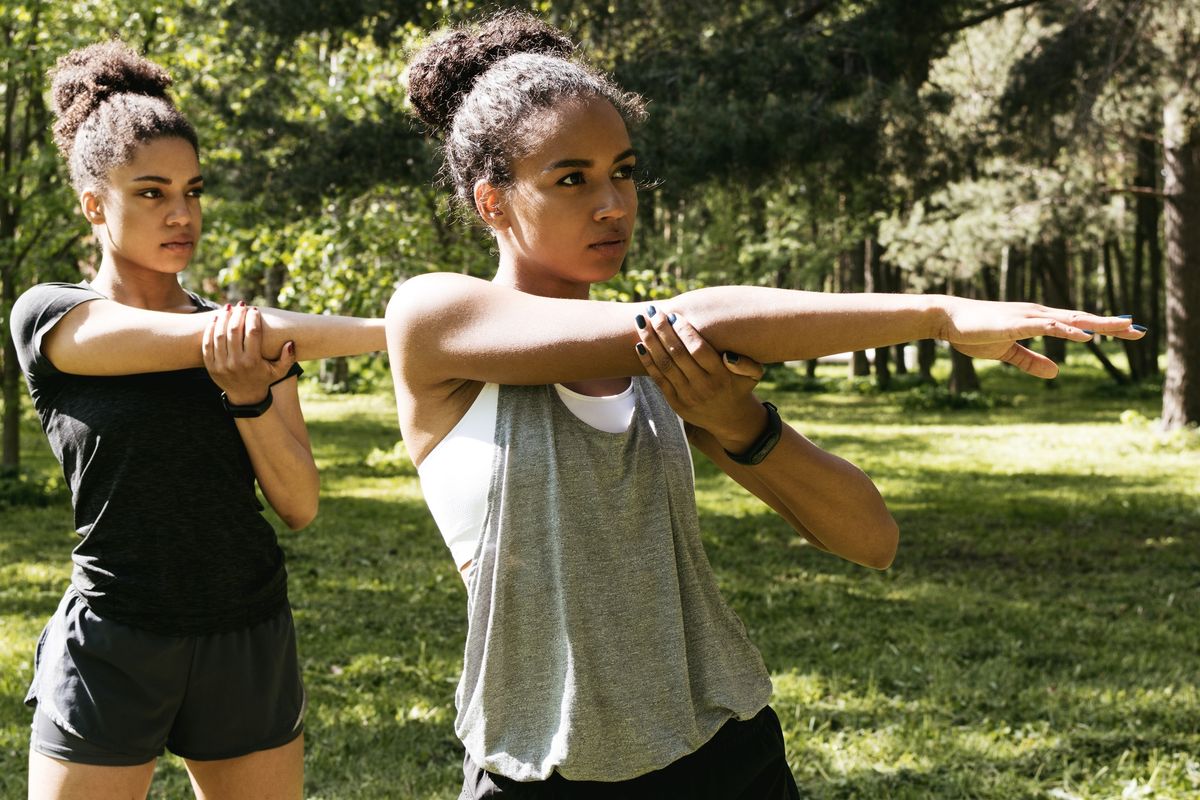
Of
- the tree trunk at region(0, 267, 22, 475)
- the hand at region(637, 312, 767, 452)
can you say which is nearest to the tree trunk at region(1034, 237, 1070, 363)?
the tree trunk at region(0, 267, 22, 475)

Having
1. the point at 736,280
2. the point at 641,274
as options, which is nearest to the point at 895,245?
the point at 736,280

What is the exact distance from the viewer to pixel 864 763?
14.3ft

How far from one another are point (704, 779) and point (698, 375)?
0.57m

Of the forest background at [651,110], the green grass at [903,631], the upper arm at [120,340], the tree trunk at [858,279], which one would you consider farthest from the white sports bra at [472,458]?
the tree trunk at [858,279]

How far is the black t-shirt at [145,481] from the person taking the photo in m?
2.29

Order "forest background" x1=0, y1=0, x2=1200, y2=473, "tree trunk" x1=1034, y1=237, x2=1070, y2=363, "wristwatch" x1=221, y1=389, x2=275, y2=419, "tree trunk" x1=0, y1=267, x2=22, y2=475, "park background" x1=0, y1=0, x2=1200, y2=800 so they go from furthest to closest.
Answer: "tree trunk" x1=1034, y1=237, x2=1070, y2=363
"tree trunk" x1=0, y1=267, x2=22, y2=475
"forest background" x1=0, y1=0, x2=1200, y2=473
"park background" x1=0, y1=0, x2=1200, y2=800
"wristwatch" x1=221, y1=389, x2=275, y2=419

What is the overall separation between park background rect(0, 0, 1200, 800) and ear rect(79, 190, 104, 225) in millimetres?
916

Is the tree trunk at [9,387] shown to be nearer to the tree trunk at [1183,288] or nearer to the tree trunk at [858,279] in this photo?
the tree trunk at [1183,288]

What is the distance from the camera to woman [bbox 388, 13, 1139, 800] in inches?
60.8

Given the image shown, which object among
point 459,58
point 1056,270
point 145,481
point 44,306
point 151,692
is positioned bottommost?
point 151,692

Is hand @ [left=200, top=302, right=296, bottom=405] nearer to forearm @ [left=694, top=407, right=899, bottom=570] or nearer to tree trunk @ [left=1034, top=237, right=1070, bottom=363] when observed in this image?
forearm @ [left=694, top=407, right=899, bottom=570]

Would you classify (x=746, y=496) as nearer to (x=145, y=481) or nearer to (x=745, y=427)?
(x=145, y=481)

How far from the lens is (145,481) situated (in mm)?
2305

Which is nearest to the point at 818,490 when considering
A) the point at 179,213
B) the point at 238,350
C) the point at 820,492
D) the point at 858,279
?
the point at 820,492
